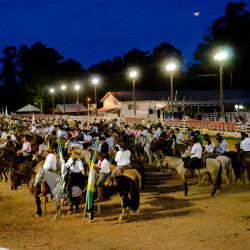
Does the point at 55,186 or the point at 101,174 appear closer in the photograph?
the point at 55,186

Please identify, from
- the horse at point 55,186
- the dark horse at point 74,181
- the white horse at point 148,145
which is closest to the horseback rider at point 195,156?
the dark horse at point 74,181

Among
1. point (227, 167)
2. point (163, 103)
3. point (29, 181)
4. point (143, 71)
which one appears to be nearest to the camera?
point (29, 181)

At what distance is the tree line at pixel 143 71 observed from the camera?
7170 cm

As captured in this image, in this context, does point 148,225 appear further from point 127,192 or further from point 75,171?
point 75,171

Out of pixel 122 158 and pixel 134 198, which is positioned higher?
pixel 122 158

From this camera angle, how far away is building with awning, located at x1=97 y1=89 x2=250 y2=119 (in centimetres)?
5057

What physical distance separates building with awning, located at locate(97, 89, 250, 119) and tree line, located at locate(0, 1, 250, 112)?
419 inches

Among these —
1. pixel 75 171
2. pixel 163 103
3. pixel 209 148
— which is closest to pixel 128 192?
pixel 75 171

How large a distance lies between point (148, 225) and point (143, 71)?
84.2m

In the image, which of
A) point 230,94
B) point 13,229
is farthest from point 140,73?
point 13,229

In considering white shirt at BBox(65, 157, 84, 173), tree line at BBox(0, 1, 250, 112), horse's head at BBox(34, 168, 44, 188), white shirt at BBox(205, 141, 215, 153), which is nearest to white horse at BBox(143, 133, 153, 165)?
white shirt at BBox(205, 141, 215, 153)

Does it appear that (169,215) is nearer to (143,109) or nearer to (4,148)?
(4,148)

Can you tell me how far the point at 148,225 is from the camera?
Result: 912 centimetres

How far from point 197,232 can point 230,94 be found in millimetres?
54332
